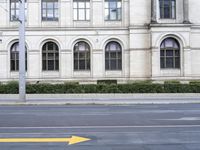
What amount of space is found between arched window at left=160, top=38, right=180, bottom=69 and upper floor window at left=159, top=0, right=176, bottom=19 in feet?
9.31

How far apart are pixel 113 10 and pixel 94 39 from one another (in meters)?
4.22

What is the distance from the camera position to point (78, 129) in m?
11.6

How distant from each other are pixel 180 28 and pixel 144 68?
237 inches

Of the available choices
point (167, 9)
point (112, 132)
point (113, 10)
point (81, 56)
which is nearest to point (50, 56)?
point (81, 56)

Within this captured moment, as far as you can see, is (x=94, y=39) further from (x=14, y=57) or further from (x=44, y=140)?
(x=44, y=140)

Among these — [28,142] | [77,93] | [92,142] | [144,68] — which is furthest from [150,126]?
[144,68]

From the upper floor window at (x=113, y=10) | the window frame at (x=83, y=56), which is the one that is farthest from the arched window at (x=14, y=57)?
the upper floor window at (x=113, y=10)

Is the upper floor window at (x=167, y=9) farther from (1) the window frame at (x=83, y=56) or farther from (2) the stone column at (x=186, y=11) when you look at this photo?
(1) the window frame at (x=83, y=56)

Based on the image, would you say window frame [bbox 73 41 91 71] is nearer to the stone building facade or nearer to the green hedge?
the stone building facade

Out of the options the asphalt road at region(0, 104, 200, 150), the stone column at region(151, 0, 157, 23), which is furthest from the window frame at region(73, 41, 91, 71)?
the asphalt road at region(0, 104, 200, 150)

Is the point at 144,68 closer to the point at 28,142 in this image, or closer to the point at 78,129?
the point at 78,129

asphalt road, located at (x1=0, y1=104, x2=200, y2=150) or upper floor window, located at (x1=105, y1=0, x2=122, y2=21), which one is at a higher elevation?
upper floor window, located at (x1=105, y1=0, x2=122, y2=21)

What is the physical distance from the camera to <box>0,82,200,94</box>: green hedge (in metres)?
29.8

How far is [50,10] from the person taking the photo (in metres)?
40.7
